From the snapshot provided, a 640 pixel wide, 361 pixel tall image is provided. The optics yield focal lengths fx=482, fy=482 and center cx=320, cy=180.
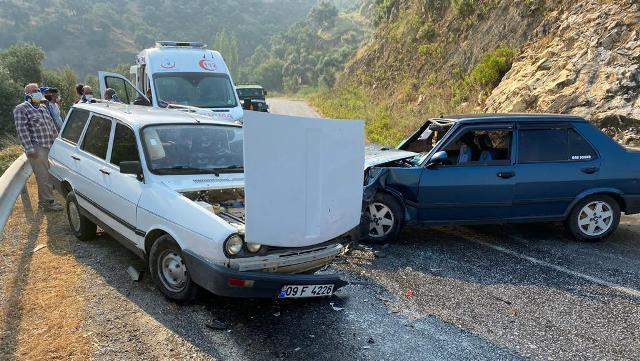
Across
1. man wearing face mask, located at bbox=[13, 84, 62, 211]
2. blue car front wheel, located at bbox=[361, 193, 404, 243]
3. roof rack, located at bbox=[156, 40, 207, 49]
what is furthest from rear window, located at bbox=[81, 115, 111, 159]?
roof rack, located at bbox=[156, 40, 207, 49]

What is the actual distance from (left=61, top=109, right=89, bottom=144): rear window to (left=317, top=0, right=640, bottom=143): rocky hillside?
10.1 m

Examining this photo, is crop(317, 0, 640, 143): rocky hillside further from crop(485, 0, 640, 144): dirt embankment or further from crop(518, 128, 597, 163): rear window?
crop(518, 128, 597, 163): rear window

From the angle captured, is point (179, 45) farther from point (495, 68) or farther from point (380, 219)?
point (495, 68)

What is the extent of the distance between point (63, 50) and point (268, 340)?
11486 cm

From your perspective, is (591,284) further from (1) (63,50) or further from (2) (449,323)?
(1) (63,50)

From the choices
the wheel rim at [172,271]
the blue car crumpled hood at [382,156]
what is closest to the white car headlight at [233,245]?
the wheel rim at [172,271]

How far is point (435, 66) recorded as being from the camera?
22672 mm

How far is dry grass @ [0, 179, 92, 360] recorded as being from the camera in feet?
11.9

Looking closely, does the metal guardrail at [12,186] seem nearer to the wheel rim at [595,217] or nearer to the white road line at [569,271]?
the white road line at [569,271]

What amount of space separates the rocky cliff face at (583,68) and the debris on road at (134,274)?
990 cm

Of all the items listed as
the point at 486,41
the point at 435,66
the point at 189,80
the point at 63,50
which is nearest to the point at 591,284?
the point at 189,80

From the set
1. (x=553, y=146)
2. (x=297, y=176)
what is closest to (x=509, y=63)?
(x=553, y=146)

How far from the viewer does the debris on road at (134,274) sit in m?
4.81

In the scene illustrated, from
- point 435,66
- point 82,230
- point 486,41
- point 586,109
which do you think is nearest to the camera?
point 82,230
